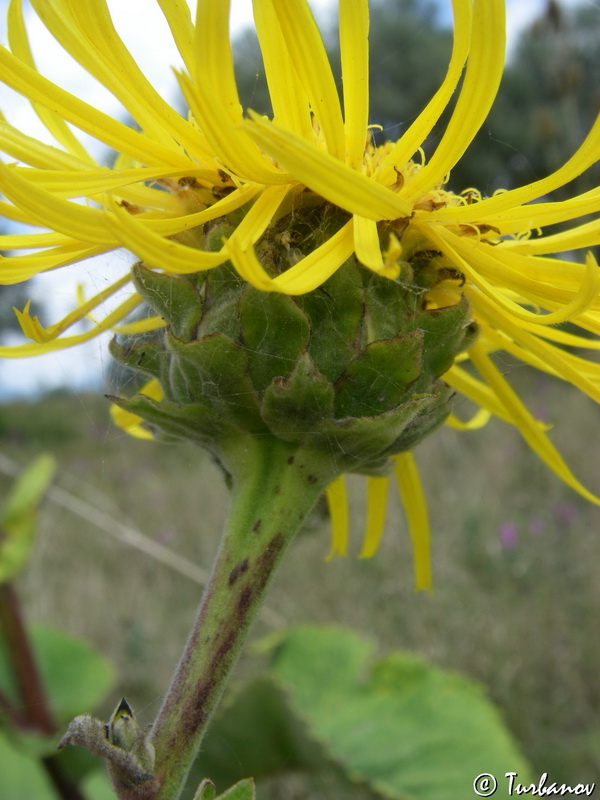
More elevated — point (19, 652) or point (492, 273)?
point (492, 273)

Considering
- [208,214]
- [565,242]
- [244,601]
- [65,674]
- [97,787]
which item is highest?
[565,242]

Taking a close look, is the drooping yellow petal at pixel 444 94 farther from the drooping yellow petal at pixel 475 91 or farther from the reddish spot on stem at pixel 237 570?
the reddish spot on stem at pixel 237 570

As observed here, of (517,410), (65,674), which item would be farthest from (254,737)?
(517,410)

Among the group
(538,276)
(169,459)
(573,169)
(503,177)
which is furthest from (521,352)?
(503,177)

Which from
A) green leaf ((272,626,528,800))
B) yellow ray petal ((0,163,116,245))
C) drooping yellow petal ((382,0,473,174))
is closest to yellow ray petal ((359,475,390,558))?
drooping yellow petal ((382,0,473,174))

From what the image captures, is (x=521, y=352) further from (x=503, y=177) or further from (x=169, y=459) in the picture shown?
(x=503, y=177)

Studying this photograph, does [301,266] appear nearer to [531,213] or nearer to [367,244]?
[367,244]
